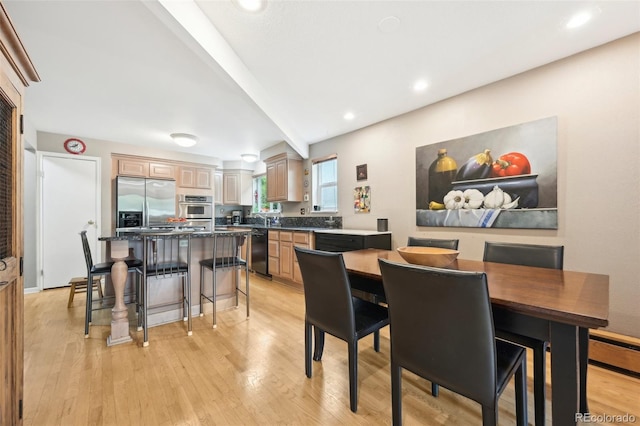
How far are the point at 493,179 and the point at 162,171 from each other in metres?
5.59

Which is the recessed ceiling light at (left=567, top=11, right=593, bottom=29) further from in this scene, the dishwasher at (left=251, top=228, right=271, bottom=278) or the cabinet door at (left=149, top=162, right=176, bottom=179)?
the cabinet door at (left=149, top=162, right=176, bottom=179)

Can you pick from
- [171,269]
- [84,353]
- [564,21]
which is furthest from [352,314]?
[564,21]

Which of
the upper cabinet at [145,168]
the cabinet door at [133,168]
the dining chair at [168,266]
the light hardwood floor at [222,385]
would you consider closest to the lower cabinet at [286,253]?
the light hardwood floor at [222,385]

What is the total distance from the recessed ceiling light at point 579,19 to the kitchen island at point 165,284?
10.4ft

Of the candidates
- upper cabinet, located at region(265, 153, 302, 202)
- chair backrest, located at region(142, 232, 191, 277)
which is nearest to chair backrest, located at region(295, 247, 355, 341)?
chair backrest, located at region(142, 232, 191, 277)

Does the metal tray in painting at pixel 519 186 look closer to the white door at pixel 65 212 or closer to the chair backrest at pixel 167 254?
the chair backrest at pixel 167 254

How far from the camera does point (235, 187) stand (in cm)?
650

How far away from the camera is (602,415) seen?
1.49 metres

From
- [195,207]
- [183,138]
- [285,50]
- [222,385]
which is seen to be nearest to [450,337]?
[222,385]

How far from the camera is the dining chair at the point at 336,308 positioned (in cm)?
151

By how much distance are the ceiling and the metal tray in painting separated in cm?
100

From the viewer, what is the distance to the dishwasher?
4.64 metres

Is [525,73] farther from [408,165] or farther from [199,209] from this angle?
[199,209]

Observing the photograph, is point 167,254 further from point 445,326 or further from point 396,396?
point 445,326
